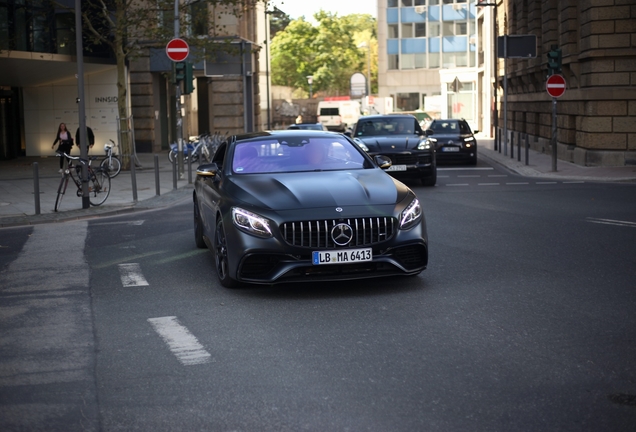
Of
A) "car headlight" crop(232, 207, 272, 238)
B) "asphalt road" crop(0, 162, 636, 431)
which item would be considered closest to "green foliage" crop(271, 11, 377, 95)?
"asphalt road" crop(0, 162, 636, 431)

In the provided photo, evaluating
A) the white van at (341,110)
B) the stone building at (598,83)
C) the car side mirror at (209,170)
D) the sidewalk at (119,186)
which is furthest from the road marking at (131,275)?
the white van at (341,110)

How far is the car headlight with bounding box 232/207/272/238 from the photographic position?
848cm

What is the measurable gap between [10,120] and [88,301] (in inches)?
1238

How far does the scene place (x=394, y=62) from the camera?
291 feet

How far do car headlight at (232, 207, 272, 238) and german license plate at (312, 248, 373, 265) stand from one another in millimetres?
461

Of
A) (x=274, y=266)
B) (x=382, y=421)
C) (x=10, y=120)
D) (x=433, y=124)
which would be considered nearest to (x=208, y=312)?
(x=274, y=266)

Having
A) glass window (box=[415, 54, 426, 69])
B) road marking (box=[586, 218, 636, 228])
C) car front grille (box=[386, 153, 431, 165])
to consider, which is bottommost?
road marking (box=[586, 218, 636, 228])

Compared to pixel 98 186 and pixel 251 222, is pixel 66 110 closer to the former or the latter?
pixel 98 186

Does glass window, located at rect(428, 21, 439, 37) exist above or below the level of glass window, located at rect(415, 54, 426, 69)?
above

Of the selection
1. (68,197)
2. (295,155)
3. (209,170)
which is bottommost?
(68,197)

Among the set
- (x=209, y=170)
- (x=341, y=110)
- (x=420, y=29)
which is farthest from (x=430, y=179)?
(x=420, y=29)

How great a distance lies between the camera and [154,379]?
5961 millimetres

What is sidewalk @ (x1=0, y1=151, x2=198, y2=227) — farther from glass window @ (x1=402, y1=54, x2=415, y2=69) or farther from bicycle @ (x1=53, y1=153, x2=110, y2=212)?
glass window @ (x1=402, y1=54, x2=415, y2=69)

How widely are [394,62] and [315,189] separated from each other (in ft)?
266
